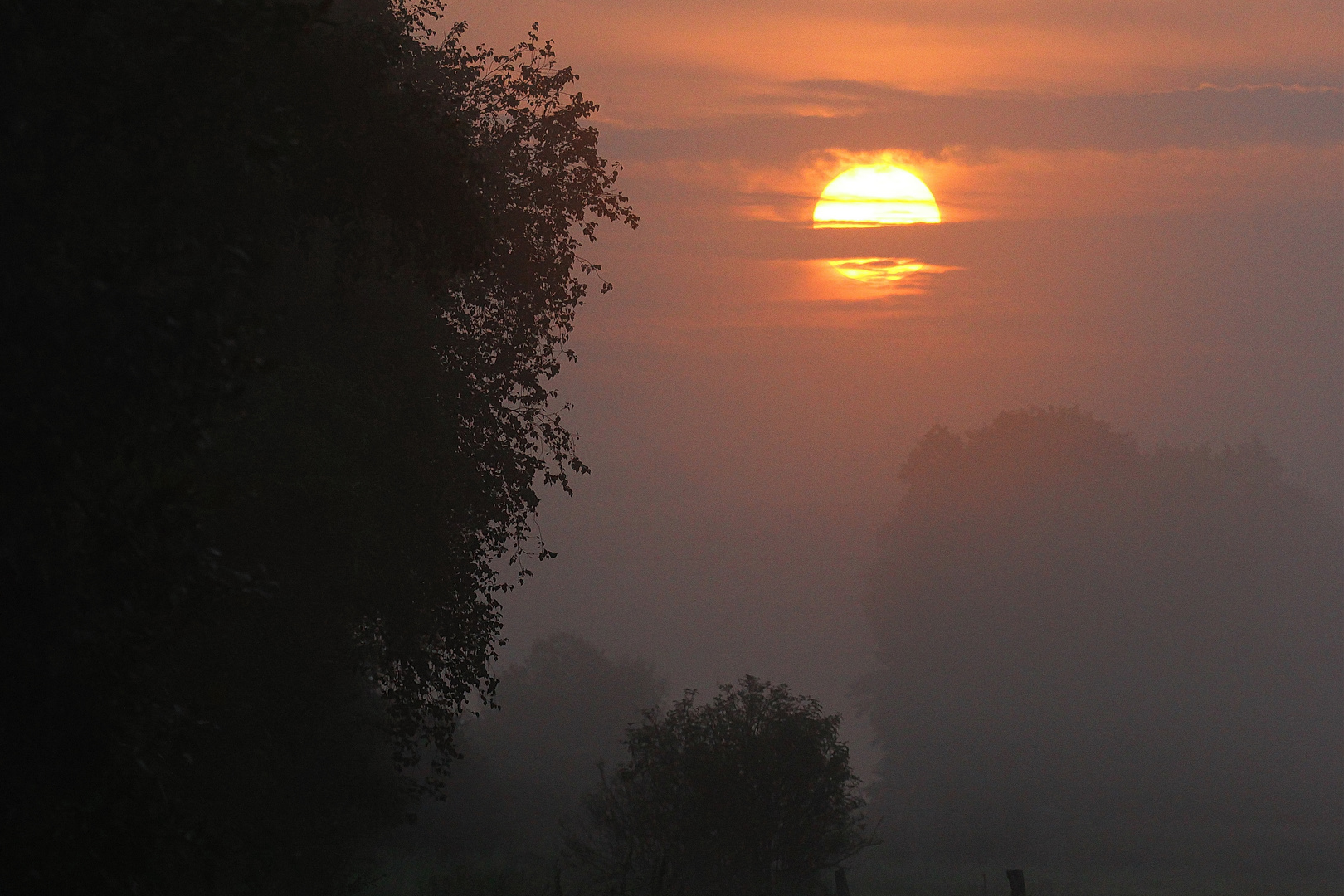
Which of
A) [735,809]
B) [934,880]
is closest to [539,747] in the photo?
[934,880]

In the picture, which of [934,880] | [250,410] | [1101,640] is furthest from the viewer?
[1101,640]

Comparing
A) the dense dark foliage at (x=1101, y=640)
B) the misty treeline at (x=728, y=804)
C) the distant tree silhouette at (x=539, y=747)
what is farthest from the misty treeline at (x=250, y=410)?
the dense dark foliage at (x=1101, y=640)

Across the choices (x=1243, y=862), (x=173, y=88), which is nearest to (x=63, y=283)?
(x=173, y=88)

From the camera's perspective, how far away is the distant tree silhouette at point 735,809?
82.2ft

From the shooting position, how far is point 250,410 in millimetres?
8289

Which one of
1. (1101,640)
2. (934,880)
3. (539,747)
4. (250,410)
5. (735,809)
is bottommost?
(934,880)

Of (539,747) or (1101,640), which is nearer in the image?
(539,747)

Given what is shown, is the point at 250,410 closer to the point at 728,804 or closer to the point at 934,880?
the point at 728,804

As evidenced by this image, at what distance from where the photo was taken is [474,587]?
1995 centimetres

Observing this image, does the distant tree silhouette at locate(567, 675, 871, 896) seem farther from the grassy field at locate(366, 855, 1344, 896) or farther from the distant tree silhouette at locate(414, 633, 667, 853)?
the distant tree silhouette at locate(414, 633, 667, 853)

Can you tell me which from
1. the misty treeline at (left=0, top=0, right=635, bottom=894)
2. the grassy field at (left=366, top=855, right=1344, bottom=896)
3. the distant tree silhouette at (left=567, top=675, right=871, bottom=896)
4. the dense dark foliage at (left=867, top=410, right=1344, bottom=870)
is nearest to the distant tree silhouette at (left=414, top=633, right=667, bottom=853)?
the grassy field at (left=366, top=855, right=1344, bottom=896)

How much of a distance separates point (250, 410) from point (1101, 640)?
88549 mm

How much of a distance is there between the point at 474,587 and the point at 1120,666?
75.9 m

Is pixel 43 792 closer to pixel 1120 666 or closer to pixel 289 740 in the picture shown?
pixel 289 740
